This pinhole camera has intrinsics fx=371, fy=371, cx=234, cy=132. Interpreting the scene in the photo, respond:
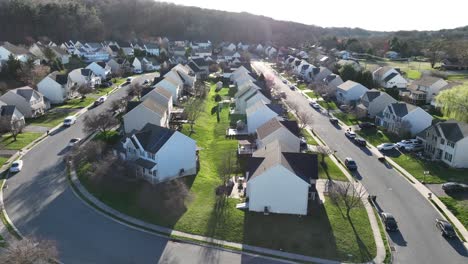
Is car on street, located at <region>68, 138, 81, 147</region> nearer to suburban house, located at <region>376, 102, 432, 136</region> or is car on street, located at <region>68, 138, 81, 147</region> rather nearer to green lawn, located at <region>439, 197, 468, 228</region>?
green lawn, located at <region>439, 197, 468, 228</region>

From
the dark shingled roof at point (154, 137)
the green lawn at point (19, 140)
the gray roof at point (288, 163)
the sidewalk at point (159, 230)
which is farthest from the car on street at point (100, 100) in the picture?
the gray roof at point (288, 163)

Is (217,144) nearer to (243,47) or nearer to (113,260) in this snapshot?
(113,260)

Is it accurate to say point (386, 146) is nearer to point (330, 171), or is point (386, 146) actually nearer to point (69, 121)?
point (330, 171)

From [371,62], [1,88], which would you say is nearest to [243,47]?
[371,62]

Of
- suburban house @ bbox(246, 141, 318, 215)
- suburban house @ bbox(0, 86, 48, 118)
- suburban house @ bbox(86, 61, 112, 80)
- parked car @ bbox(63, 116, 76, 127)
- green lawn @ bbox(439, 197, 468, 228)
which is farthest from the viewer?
suburban house @ bbox(86, 61, 112, 80)

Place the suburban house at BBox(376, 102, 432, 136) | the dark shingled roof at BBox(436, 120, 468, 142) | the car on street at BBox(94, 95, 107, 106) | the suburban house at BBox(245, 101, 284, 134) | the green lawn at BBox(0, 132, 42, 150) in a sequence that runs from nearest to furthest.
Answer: the dark shingled roof at BBox(436, 120, 468, 142)
the green lawn at BBox(0, 132, 42, 150)
the suburban house at BBox(245, 101, 284, 134)
the suburban house at BBox(376, 102, 432, 136)
the car on street at BBox(94, 95, 107, 106)

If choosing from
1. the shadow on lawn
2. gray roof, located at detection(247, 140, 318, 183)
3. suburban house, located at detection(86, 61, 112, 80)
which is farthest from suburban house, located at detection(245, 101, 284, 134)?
suburban house, located at detection(86, 61, 112, 80)

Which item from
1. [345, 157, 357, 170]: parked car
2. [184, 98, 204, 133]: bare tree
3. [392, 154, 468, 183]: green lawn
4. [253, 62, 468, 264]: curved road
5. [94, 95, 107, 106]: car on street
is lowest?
[253, 62, 468, 264]: curved road

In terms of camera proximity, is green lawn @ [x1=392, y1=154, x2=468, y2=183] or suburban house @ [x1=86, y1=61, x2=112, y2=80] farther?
suburban house @ [x1=86, y1=61, x2=112, y2=80]
